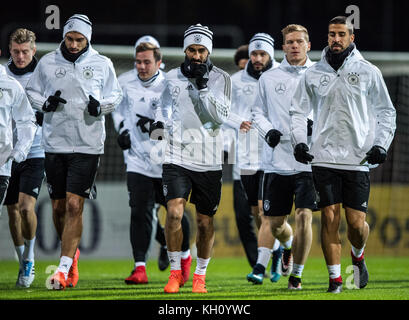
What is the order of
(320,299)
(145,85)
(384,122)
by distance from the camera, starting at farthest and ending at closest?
(145,85) → (384,122) → (320,299)

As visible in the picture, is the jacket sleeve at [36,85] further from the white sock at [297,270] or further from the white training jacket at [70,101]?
the white sock at [297,270]

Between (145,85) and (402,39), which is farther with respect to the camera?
(402,39)

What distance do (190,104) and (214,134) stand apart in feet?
1.25

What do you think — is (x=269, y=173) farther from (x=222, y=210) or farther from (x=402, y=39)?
(x=402, y=39)

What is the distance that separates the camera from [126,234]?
14930mm

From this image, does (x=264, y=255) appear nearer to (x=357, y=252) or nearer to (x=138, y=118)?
(x=357, y=252)

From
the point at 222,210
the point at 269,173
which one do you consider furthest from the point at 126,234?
the point at 269,173

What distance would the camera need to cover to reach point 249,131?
1038cm

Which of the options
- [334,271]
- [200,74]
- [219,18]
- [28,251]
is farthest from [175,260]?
[219,18]

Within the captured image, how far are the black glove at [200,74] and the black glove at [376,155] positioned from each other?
5.24ft

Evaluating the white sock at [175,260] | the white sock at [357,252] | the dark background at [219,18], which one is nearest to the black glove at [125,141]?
the white sock at [175,260]

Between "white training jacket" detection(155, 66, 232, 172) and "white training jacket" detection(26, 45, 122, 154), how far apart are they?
779 mm

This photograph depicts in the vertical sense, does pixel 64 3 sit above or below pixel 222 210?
above

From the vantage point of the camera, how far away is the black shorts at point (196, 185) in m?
8.18
